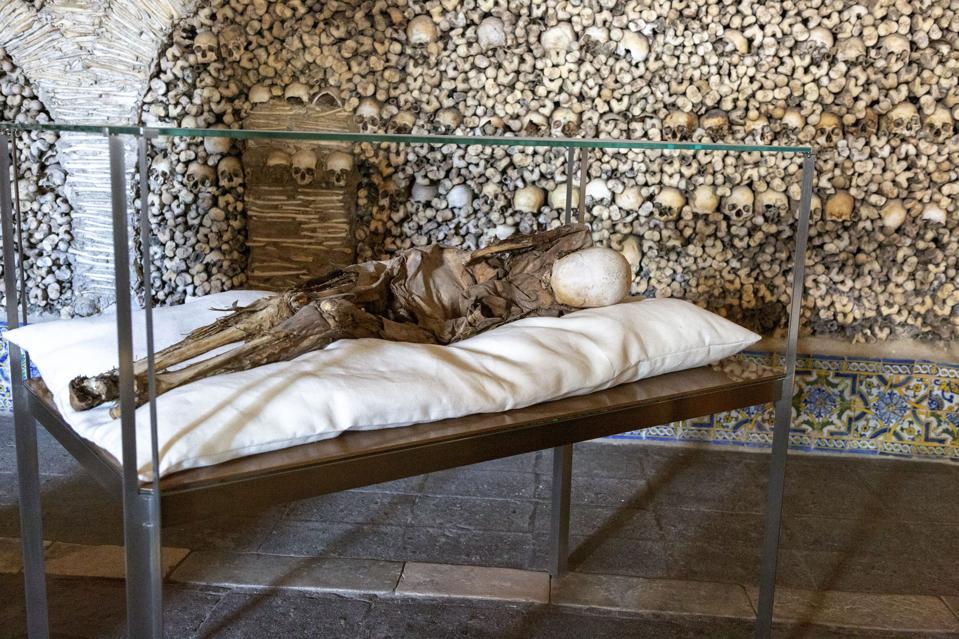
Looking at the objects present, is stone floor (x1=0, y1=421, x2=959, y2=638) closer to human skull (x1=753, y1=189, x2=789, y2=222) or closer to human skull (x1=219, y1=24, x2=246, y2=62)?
human skull (x1=753, y1=189, x2=789, y2=222)

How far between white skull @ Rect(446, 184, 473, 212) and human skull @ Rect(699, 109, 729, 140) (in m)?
0.90

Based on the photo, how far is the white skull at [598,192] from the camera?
3.33 metres

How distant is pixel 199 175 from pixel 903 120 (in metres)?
2.57

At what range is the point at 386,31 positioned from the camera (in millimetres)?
3295

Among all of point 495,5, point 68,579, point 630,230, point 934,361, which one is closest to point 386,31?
point 495,5

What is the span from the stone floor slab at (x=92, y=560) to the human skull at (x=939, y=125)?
2.89 meters

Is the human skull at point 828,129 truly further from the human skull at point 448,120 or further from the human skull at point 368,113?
the human skull at point 368,113

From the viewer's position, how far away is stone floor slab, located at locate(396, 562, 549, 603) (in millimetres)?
2260

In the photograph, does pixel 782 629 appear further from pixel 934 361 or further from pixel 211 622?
pixel 934 361

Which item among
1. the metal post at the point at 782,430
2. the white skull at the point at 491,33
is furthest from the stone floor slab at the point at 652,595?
the white skull at the point at 491,33

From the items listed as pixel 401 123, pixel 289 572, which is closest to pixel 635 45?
pixel 401 123

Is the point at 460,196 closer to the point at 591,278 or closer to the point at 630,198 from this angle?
the point at 630,198

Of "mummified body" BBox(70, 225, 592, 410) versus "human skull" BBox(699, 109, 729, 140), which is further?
"human skull" BBox(699, 109, 729, 140)

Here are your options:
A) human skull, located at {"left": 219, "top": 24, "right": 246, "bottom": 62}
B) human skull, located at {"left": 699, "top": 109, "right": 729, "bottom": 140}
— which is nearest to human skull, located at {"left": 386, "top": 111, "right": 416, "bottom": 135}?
human skull, located at {"left": 219, "top": 24, "right": 246, "bottom": 62}
